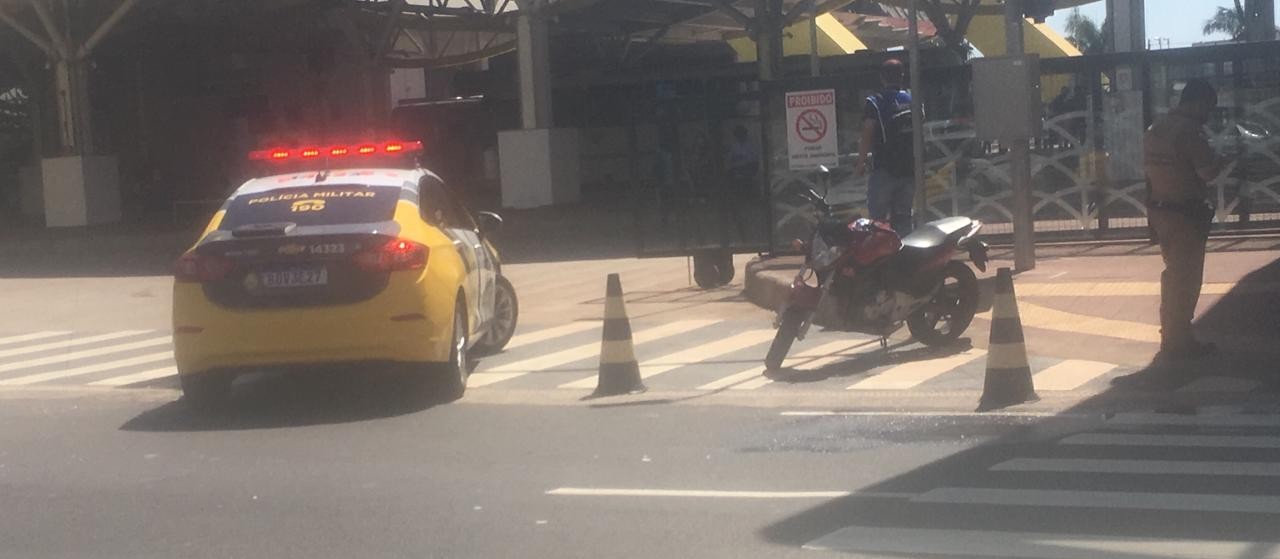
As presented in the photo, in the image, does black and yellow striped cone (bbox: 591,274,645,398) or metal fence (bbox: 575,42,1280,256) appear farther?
metal fence (bbox: 575,42,1280,256)

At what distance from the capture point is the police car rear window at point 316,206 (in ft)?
36.1

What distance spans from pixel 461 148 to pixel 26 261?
36.5 ft

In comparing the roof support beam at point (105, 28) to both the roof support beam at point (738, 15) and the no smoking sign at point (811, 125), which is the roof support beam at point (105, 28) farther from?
the no smoking sign at point (811, 125)

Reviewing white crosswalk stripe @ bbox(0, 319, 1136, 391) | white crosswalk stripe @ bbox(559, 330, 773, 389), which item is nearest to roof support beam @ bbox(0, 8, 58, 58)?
white crosswalk stripe @ bbox(0, 319, 1136, 391)

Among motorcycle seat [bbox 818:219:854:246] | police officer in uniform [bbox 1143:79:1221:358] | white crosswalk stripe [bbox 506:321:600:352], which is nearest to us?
police officer in uniform [bbox 1143:79:1221:358]

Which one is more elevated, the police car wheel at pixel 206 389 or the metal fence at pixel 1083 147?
the metal fence at pixel 1083 147

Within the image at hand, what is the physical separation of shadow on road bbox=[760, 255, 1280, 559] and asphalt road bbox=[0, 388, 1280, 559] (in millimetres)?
20

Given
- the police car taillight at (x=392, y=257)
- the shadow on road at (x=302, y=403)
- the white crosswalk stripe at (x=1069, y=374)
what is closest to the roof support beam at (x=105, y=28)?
the shadow on road at (x=302, y=403)

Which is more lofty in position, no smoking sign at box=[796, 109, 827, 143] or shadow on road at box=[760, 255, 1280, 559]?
no smoking sign at box=[796, 109, 827, 143]

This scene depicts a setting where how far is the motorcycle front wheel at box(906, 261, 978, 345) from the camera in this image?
489 inches

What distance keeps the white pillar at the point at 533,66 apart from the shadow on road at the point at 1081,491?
19567 millimetres

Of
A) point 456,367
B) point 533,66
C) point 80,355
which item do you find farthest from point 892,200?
point 533,66

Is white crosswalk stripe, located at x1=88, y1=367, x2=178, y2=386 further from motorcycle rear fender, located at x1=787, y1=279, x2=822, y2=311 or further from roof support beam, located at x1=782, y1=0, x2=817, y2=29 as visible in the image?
roof support beam, located at x1=782, y1=0, x2=817, y2=29

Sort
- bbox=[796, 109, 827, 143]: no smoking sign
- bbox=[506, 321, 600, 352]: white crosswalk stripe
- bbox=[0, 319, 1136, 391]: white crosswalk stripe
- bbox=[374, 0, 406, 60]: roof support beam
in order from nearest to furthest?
bbox=[0, 319, 1136, 391]: white crosswalk stripe < bbox=[506, 321, 600, 352]: white crosswalk stripe < bbox=[796, 109, 827, 143]: no smoking sign < bbox=[374, 0, 406, 60]: roof support beam
